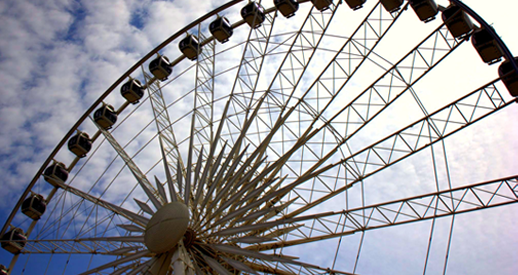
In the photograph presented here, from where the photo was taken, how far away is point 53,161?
2720cm

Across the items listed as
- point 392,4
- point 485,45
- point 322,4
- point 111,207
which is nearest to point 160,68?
point 111,207

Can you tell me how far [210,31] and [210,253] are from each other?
1390cm

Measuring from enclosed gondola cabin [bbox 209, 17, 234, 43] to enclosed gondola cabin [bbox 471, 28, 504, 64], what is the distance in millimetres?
13323

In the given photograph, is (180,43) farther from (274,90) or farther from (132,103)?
(274,90)

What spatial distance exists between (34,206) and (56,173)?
2874 mm

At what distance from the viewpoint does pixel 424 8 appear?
1962 centimetres

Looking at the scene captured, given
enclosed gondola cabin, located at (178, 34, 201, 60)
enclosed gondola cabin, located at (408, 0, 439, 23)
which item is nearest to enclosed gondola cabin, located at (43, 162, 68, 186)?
enclosed gondola cabin, located at (178, 34, 201, 60)

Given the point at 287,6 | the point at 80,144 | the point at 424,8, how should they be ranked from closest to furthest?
the point at 424,8 → the point at 287,6 → the point at 80,144

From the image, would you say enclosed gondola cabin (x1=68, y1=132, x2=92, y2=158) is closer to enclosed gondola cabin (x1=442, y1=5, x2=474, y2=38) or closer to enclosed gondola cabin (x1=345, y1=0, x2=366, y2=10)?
enclosed gondola cabin (x1=345, y1=0, x2=366, y2=10)

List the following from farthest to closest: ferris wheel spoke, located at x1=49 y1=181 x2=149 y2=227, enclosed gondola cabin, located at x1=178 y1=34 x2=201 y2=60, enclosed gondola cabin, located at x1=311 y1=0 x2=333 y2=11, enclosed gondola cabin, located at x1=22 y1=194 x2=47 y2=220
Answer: enclosed gondola cabin, located at x1=22 y1=194 x2=47 y2=220, enclosed gondola cabin, located at x1=178 y1=34 x2=201 y2=60, enclosed gondola cabin, located at x1=311 y1=0 x2=333 y2=11, ferris wheel spoke, located at x1=49 y1=181 x2=149 y2=227

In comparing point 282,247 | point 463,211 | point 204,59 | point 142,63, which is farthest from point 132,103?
point 463,211

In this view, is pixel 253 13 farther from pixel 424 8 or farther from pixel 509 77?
pixel 509 77

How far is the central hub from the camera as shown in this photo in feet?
53.3

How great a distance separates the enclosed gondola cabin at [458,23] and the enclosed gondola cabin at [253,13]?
986 cm
